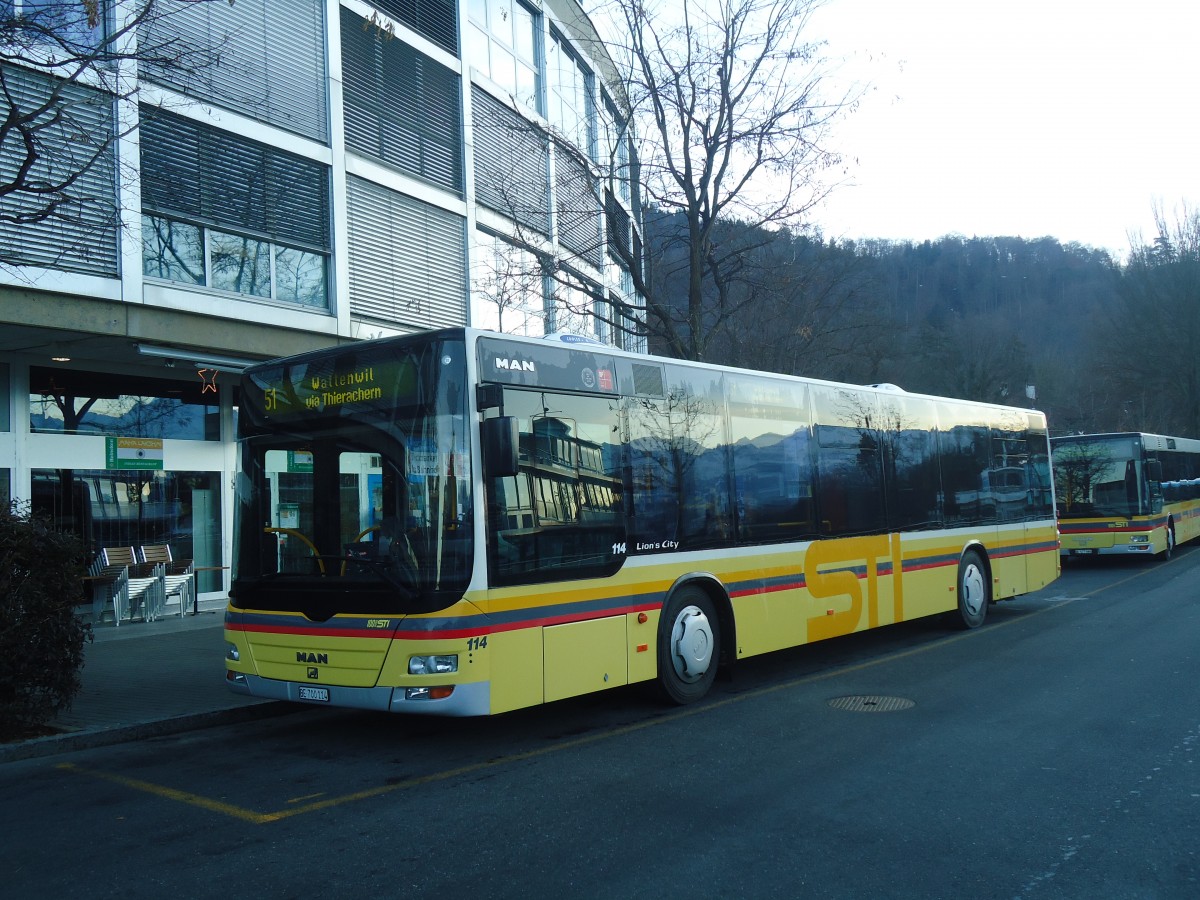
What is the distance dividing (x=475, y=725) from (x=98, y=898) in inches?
157

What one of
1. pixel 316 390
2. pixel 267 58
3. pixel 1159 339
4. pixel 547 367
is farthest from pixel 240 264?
pixel 1159 339

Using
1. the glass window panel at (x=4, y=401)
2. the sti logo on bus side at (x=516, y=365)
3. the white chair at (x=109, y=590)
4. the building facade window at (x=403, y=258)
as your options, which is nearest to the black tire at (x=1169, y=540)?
the building facade window at (x=403, y=258)

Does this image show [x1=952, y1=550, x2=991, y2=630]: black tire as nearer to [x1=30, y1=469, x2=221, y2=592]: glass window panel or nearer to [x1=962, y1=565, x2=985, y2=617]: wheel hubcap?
[x1=962, y1=565, x2=985, y2=617]: wheel hubcap

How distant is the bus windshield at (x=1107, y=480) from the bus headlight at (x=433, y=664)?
20479mm

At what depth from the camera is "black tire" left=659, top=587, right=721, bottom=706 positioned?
27.4 ft

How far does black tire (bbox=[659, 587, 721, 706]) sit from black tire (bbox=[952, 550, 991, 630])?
561 centimetres

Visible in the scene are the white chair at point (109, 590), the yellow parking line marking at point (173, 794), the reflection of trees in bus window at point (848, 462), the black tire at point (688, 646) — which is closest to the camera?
the yellow parking line marking at point (173, 794)

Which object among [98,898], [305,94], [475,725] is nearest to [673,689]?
[475,725]

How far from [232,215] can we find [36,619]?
8.45 m

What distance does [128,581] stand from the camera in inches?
558

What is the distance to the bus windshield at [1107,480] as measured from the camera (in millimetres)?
22734

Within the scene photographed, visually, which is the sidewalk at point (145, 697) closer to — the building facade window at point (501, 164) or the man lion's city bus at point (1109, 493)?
the building facade window at point (501, 164)

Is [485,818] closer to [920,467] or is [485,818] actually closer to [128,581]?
[920,467]

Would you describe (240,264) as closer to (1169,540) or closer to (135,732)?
(135,732)
